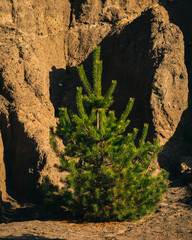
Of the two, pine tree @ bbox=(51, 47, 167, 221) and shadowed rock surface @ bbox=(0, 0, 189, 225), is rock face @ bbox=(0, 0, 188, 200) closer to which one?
shadowed rock surface @ bbox=(0, 0, 189, 225)

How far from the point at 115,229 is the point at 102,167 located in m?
1.58

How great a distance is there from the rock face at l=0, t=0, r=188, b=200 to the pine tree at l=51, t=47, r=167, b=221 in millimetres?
1960

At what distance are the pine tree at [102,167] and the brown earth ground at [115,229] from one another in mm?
325

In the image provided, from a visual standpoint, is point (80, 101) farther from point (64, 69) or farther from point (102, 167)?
point (64, 69)

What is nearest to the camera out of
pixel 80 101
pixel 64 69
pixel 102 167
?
pixel 102 167

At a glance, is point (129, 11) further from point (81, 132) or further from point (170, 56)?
point (81, 132)

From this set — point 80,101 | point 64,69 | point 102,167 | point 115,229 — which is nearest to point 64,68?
point 64,69

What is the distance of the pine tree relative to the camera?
9828mm

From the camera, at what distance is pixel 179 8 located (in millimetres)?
18344

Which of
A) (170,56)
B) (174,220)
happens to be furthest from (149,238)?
(170,56)

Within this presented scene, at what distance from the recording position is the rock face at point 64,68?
12891mm

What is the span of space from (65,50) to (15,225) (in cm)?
872

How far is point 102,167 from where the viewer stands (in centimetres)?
963

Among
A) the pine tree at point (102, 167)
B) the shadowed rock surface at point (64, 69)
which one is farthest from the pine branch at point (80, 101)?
the shadowed rock surface at point (64, 69)
